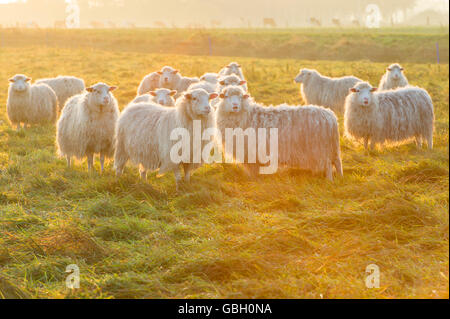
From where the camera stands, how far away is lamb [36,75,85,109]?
1320cm

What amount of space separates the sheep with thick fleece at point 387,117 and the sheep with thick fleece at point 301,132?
71.3 inches

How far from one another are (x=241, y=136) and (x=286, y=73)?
13336mm

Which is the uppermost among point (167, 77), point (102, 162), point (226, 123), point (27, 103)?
point (167, 77)

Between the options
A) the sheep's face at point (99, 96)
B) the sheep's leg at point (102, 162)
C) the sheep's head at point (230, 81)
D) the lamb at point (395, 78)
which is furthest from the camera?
the lamb at point (395, 78)

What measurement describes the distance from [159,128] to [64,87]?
7.93 meters

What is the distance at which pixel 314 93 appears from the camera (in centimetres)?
1255

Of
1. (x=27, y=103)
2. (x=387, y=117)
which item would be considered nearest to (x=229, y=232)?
(x=387, y=117)

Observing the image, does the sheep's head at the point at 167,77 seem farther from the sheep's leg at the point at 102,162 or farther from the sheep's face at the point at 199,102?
the sheep's face at the point at 199,102

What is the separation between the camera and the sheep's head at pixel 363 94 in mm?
7898

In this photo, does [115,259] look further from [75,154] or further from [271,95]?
[271,95]

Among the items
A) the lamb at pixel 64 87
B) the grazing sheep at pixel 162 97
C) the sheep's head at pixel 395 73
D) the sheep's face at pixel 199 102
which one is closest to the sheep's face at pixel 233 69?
the sheep's head at pixel 395 73

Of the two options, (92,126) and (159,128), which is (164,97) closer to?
(92,126)

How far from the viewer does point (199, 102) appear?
6312 millimetres
